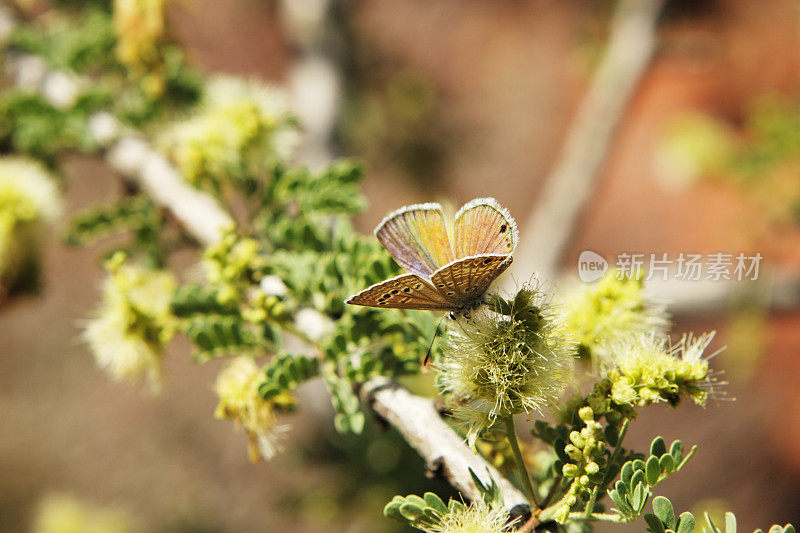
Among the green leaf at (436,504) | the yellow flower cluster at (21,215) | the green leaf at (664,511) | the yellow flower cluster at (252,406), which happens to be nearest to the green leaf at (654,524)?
the green leaf at (664,511)

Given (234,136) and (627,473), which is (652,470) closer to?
(627,473)

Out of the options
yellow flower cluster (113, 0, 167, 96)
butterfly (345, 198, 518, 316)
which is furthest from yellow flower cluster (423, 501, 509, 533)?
yellow flower cluster (113, 0, 167, 96)

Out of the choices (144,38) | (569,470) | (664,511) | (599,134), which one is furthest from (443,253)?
(599,134)

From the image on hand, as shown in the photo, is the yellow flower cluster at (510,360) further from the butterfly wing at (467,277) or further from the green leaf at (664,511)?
the green leaf at (664,511)

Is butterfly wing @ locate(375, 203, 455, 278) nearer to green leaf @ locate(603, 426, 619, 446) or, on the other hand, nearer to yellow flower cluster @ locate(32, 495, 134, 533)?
green leaf @ locate(603, 426, 619, 446)

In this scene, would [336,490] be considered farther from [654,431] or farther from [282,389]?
[654,431]
